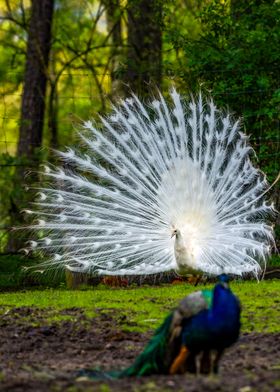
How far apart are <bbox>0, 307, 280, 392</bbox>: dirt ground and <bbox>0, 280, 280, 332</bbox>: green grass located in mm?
214

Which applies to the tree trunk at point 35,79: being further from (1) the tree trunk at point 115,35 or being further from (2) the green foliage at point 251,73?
(2) the green foliage at point 251,73

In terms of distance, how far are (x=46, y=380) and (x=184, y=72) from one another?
31.8 feet

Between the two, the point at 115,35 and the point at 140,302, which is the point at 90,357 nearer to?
the point at 140,302

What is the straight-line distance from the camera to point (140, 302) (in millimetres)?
10133

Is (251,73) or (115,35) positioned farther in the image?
(115,35)

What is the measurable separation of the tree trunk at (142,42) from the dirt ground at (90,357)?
822cm

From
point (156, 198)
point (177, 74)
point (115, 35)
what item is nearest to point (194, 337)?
point (156, 198)

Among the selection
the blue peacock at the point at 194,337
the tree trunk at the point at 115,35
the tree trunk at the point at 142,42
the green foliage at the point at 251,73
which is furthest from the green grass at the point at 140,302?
the tree trunk at the point at 115,35

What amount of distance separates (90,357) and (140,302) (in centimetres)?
256

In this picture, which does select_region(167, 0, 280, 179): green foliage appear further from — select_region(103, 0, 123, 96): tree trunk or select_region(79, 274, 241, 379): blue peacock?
select_region(79, 274, 241, 379): blue peacock

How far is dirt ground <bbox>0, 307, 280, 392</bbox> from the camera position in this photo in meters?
5.14

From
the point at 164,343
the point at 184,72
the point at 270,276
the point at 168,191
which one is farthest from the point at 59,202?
the point at 164,343

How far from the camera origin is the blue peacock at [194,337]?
5715 mm

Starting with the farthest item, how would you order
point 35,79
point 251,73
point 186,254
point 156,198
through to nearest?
point 35,79
point 251,73
point 156,198
point 186,254
